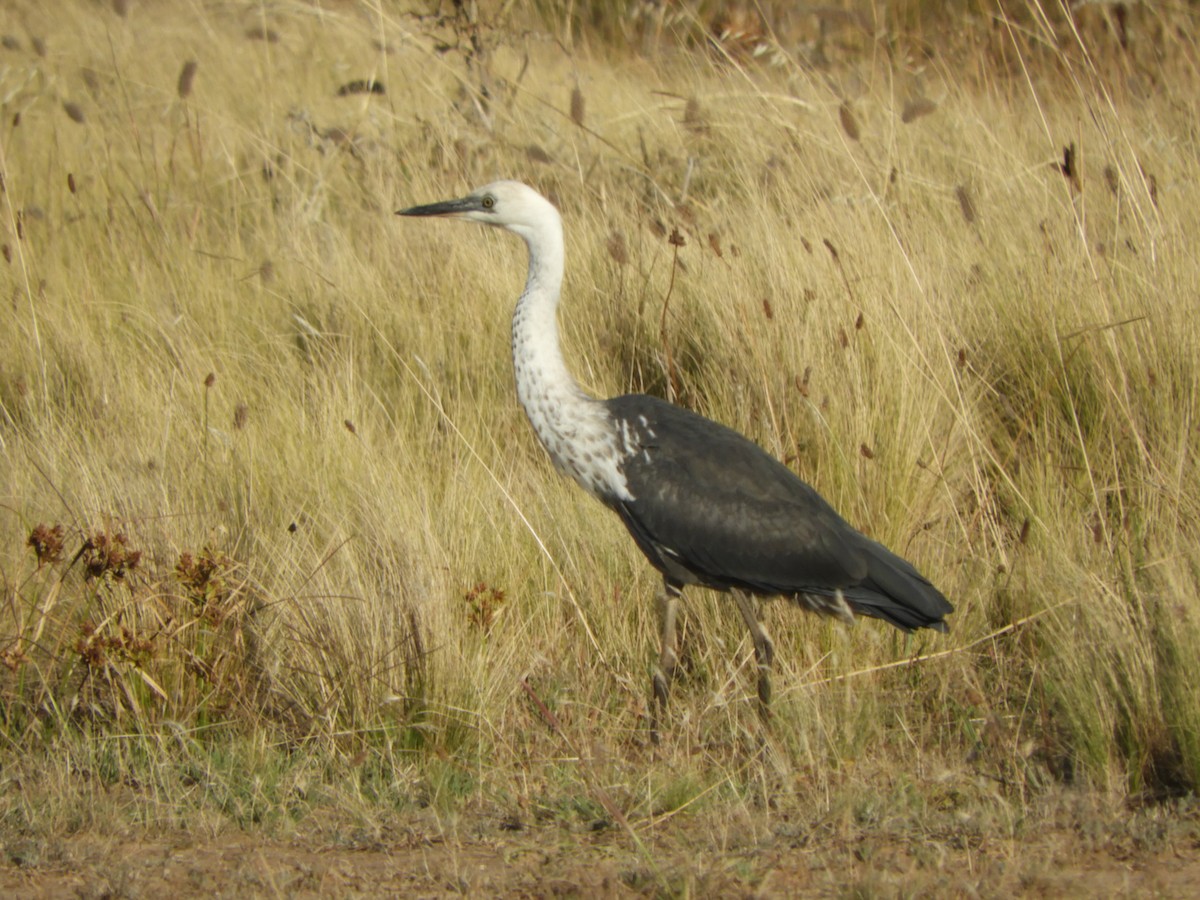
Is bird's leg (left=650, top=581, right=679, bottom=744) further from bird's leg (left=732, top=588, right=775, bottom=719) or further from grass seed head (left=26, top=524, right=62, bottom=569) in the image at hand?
grass seed head (left=26, top=524, right=62, bottom=569)

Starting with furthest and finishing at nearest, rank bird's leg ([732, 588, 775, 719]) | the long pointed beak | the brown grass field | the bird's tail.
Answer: the long pointed beak, bird's leg ([732, 588, 775, 719]), the bird's tail, the brown grass field

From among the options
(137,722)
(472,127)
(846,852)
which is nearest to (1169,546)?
(846,852)

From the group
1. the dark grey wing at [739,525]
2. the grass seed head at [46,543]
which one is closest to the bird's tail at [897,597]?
the dark grey wing at [739,525]

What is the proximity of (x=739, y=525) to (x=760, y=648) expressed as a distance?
333mm

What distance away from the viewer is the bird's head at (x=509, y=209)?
13.5ft

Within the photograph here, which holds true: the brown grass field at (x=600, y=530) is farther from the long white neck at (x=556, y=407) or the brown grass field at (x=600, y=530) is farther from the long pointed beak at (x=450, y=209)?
the long pointed beak at (x=450, y=209)

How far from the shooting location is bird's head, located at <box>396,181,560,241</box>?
4.13 m

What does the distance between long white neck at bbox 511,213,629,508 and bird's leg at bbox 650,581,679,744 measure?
31 centimetres

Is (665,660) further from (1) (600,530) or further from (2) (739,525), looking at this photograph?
(1) (600,530)

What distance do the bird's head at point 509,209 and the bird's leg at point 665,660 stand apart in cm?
108

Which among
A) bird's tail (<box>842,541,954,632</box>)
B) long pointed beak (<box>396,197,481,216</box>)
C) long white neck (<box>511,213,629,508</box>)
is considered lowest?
bird's tail (<box>842,541,954,632</box>)

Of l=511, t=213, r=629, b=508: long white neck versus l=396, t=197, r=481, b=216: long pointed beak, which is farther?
l=396, t=197, r=481, b=216: long pointed beak

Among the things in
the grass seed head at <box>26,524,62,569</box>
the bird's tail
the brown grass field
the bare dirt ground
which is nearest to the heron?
the bird's tail

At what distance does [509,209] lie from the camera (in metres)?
4.17
